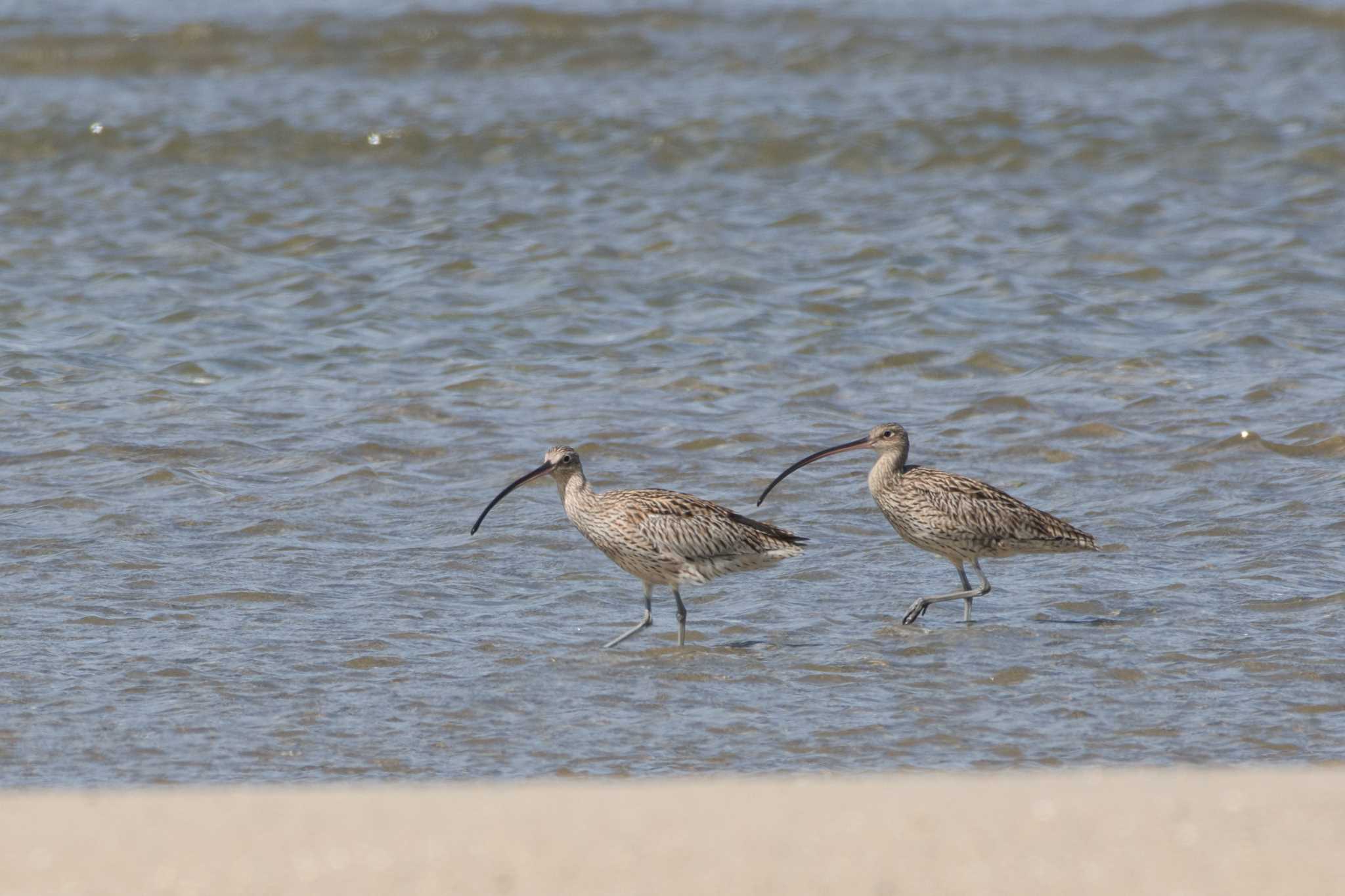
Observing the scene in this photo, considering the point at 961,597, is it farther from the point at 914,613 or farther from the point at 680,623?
the point at 680,623

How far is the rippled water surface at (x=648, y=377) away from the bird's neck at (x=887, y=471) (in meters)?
0.39

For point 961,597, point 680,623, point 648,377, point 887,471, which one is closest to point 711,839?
point 680,623

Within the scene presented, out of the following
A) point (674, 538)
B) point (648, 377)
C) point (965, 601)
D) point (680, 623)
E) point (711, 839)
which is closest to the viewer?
point (711, 839)

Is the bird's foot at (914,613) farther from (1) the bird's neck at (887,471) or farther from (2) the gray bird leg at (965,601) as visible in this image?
(1) the bird's neck at (887,471)

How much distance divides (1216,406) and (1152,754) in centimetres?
461

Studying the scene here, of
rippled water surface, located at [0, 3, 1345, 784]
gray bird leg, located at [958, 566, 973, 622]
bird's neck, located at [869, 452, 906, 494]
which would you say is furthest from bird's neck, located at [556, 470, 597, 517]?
gray bird leg, located at [958, 566, 973, 622]

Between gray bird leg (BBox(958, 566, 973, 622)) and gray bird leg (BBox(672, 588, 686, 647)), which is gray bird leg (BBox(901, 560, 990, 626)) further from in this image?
gray bird leg (BBox(672, 588, 686, 647))

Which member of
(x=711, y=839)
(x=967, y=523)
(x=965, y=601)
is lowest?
(x=965, y=601)

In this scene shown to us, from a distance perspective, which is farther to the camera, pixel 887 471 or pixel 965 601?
pixel 887 471

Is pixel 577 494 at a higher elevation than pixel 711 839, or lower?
lower

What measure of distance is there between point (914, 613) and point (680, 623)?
35.8 inches

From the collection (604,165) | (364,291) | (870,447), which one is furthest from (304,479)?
(604,165)

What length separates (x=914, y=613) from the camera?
24.3ft

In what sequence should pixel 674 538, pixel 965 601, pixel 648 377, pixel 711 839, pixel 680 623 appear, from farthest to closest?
pixel 648 377 → pixel 965 601 → pixel 674 538 → pixel 680 623 → pixel 711 839
